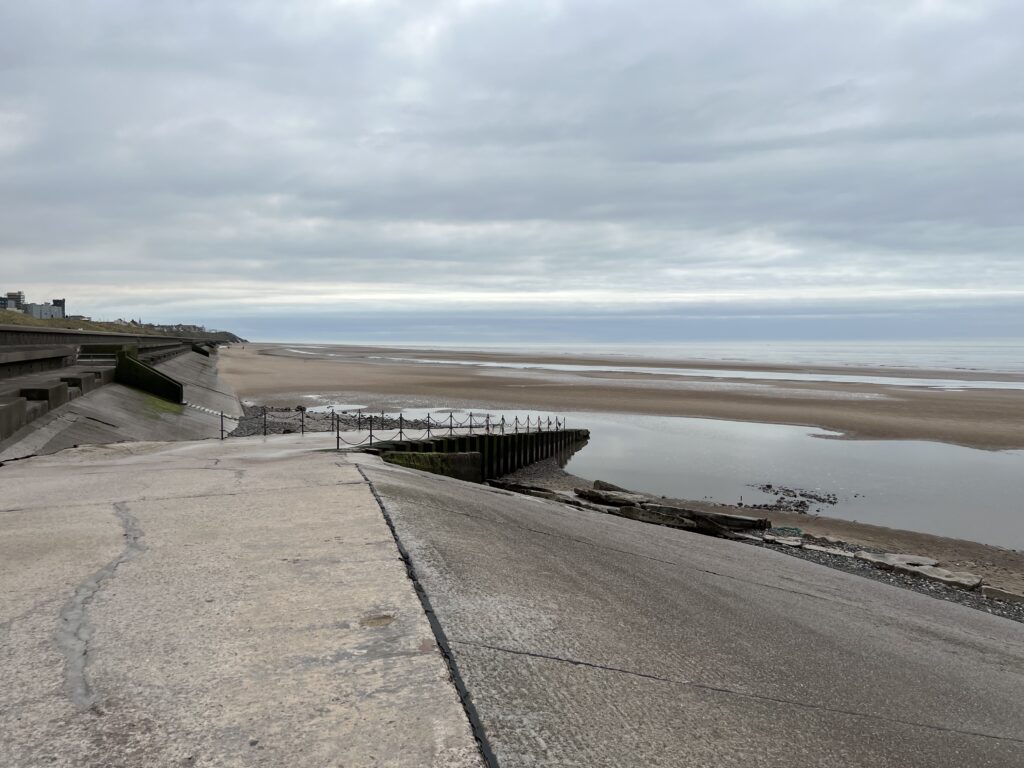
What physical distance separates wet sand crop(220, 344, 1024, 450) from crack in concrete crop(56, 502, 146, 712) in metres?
30.0

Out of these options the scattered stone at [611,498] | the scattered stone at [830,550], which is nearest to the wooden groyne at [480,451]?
the scattered stone at [611,498]

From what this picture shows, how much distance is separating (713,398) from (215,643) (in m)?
42.6

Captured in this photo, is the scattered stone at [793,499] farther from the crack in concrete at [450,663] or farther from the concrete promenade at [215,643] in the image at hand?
the crack in concrete at [450,663]

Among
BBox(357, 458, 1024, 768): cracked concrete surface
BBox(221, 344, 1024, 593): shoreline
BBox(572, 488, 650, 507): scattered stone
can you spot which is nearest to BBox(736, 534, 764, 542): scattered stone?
BBox(221, 344, 1024, 593): shoreline

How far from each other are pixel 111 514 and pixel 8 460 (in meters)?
6.63

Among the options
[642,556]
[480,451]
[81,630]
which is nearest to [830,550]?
[642,556]

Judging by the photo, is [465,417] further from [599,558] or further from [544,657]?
[544,657]

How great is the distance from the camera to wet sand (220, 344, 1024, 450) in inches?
1272

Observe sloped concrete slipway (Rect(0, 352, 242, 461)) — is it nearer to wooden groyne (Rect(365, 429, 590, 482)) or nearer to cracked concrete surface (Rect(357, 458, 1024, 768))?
wooden groyne (Rect(365, 429, 590, 482))

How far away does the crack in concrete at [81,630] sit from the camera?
11.7 feet

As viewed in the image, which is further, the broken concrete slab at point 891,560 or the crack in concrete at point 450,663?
the broken concrete slab at point 891,560

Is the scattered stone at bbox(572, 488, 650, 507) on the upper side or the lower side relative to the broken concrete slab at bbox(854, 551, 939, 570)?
upper

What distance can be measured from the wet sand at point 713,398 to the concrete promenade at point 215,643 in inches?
1139

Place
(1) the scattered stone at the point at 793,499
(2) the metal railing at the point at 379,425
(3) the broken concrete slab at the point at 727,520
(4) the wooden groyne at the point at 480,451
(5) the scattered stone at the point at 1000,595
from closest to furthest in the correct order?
(5) the scattered stone at the point at 1000,595 → (3) the broken concrete slab at the point at 727,520 → (4) the wooden groyne at the point at 480,451 → (1) the scattered stone at the point at 793,499 → (2) the metal railing at the point at 379,425
